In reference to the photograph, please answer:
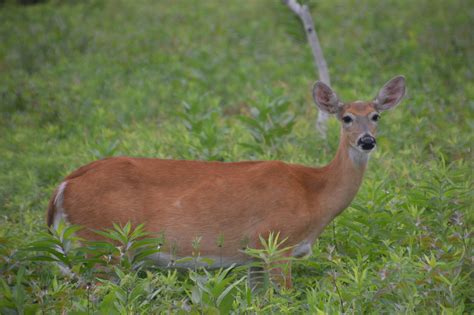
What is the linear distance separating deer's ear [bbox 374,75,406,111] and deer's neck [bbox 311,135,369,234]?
73 cm

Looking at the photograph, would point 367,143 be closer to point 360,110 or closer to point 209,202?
point 360,110

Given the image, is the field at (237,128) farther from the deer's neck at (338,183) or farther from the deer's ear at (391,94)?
the deer's ear at (391,94)

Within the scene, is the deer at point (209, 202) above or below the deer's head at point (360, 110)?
below

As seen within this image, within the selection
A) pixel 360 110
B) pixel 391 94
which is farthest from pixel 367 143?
pixel 391 94

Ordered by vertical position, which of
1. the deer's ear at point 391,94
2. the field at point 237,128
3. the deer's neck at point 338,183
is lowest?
the field at point 237,128

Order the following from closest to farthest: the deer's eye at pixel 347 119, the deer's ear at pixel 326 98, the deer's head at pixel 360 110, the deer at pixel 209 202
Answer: the deer at pixel 209 202 → the deer's head at pixel 360 110 → the deer's eye at pixel 347 119 → the deer's ear at pixel 326 98

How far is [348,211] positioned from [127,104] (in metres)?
4.94

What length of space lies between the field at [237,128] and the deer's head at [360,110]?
0.45 metres

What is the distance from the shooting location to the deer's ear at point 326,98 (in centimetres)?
656

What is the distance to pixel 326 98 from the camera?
21.8ft

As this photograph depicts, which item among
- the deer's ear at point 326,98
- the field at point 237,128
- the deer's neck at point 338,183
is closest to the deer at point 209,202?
the deer's neck at point 338,183

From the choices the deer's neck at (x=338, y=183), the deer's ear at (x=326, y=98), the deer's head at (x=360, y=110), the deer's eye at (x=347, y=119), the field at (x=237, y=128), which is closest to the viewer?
the field at (x=237, y=128)

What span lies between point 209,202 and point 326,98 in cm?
164

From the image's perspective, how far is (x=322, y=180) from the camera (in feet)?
19.6
